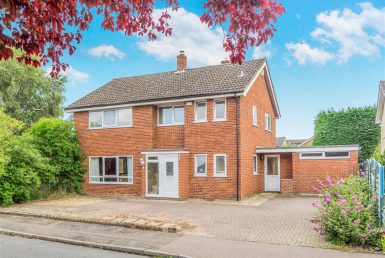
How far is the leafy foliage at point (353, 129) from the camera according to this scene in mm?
28703

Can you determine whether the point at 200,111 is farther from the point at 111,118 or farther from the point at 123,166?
the point at 111,118

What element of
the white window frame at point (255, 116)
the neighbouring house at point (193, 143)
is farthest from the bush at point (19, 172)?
the white window frame at point (255, 116)

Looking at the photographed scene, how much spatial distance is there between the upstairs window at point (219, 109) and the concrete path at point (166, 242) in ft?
29.9

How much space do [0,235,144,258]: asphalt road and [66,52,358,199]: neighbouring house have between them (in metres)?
9.44

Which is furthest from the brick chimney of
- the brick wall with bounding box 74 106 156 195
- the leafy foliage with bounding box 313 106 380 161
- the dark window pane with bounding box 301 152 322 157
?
the leafy foliage with bounding box 313 106 380 161

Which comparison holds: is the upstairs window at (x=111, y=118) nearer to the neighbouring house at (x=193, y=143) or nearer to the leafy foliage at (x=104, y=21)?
the neighbouring house at (x=193, y=143)

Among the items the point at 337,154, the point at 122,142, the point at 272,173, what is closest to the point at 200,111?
the point at 122,142

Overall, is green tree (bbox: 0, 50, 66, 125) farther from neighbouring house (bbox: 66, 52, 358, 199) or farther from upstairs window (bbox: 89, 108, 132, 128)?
neighbouring house (bbox: 66, 52, 358, 199)

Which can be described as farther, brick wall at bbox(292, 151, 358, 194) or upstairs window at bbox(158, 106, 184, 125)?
upstairs window at bbox(158, 106, 184, 125)

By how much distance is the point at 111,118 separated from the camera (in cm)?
2123

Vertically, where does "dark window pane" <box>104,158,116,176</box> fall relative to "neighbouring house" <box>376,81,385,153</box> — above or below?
below

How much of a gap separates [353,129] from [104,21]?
28.1m

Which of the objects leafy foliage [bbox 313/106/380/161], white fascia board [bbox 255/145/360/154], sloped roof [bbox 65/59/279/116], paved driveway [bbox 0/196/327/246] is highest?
sloped roof [bbox 65/59/279/116]

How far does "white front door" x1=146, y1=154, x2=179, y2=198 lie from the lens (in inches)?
730
